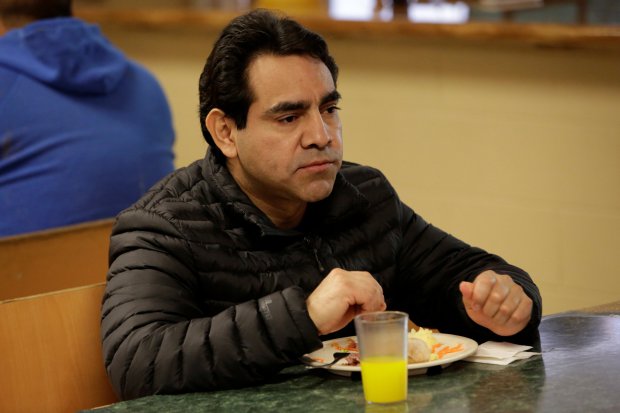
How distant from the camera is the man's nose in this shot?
Answer: 1.98 m

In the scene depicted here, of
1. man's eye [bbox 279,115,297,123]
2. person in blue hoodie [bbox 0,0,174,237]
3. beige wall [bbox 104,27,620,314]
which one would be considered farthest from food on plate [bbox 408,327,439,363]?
beige wall [bbox 104,27,620,314]

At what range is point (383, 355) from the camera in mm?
1576

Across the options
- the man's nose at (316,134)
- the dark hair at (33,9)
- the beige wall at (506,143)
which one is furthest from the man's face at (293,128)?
the beige wall at (506,143)

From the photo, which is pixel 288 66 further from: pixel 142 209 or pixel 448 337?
pixel 448 337

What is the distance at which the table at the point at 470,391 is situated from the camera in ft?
5.09

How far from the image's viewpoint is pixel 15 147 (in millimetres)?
3006

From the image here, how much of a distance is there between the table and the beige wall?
182cm

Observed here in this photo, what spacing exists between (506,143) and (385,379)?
2.35 meters

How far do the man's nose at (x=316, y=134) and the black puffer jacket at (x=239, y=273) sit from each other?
0.51 ft

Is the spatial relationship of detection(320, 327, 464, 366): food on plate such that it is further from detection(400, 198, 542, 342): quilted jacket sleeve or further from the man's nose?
the man's nose

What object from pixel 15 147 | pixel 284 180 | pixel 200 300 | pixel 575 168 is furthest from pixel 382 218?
pixel 575 168

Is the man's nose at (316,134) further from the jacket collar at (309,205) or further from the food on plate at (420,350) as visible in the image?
the food on plate at (420,350)

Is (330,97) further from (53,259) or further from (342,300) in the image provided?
(53,259)

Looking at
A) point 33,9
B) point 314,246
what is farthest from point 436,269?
point 33,9
